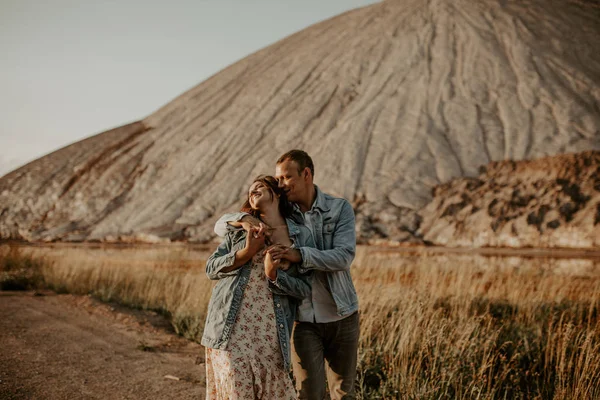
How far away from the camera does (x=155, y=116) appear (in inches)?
1719

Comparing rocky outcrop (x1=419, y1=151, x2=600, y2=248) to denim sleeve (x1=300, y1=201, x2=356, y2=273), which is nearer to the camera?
denim sleeve (x1=300, y1=201, x2=356, y2=273)

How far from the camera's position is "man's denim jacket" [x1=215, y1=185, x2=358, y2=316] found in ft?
10.5

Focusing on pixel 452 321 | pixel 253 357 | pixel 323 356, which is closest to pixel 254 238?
pixel 253 357

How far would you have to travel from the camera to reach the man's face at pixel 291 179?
3.35 metres

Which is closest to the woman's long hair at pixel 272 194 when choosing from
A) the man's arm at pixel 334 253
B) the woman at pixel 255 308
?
the woman at pixel 255 308

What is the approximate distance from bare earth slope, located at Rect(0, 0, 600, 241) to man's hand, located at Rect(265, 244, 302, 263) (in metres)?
19.7

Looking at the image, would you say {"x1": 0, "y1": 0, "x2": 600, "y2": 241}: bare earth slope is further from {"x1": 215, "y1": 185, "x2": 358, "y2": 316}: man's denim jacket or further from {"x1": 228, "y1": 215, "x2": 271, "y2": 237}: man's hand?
{"x1": 228, "y1": 215, "x2": 271, "y2": 237}: man's hand

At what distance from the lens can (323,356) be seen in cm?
341

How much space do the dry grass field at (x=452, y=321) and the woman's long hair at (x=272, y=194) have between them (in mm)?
1920

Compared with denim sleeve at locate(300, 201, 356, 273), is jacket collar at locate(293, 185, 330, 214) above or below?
above

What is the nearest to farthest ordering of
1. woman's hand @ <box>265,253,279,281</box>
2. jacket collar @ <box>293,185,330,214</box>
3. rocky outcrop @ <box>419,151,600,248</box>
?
woman's hand @ <box>265,253,279,281</box> → jacket collar @ <box>293,185,330,214</box> → rocky outcrop @ <box>419,151,600,248</box>

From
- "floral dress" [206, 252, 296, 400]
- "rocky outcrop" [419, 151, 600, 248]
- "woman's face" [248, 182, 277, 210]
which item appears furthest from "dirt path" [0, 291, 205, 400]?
"rocky outcrop" [419, 151, 600, 248]

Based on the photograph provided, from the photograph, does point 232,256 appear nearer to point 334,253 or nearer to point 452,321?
point 334,253

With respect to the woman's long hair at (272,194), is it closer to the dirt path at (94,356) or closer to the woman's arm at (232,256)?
the woman's arm at (232,256)
